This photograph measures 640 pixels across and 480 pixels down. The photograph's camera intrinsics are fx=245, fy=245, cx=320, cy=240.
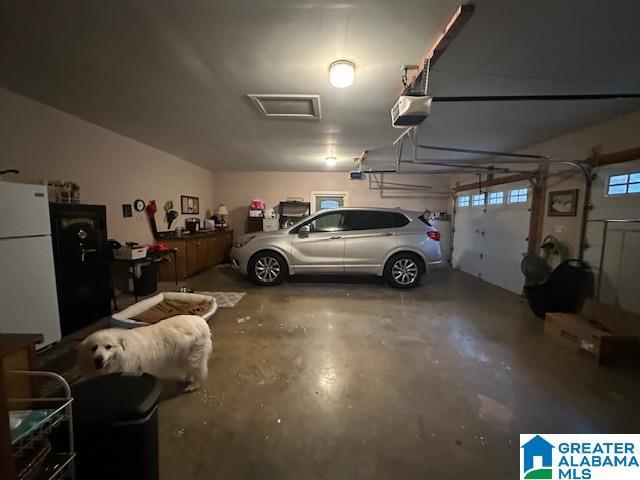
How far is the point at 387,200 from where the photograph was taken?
684 centimetres

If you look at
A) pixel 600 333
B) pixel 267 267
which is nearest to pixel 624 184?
pixel 600 333

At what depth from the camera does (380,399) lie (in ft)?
5.80

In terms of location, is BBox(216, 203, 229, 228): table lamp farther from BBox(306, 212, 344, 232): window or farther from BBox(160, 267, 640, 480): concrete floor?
BBox(160, 267, 640, 480): concrete floor

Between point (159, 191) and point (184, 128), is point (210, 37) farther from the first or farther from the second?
point (159, 191)

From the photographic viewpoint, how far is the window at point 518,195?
165 inches

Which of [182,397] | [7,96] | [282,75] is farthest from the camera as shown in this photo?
[7,96]

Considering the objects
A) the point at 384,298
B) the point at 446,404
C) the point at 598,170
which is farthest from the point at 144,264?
the point at 598,170

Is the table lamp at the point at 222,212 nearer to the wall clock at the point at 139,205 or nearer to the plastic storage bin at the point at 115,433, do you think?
the wall clock at the point at 139,205

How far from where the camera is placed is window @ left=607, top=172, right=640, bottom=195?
2.65 m

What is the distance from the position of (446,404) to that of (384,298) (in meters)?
2.16

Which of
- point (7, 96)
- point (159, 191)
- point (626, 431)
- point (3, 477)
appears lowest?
point (626, 431)

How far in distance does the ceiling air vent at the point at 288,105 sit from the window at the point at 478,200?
13.8ft

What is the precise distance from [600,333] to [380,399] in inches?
→ 86.1

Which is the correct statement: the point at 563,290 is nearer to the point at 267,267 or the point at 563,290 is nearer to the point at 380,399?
the point at 380,399
